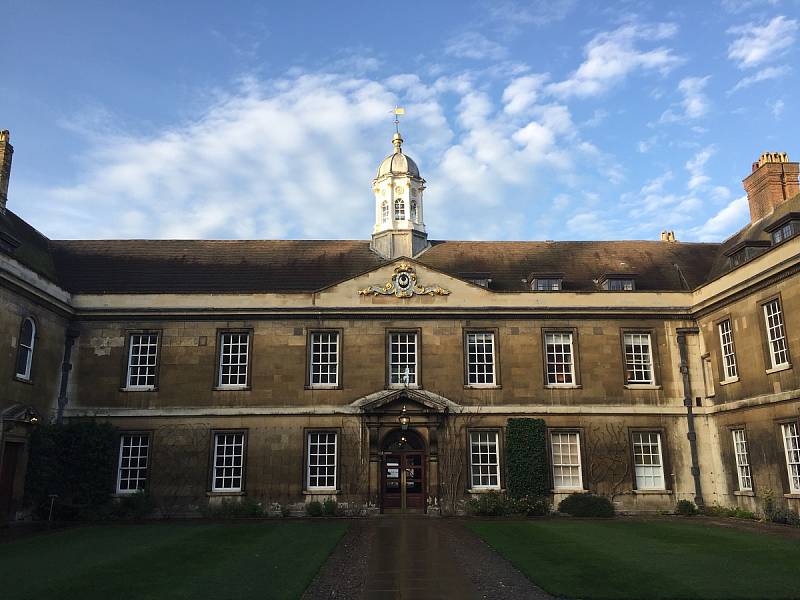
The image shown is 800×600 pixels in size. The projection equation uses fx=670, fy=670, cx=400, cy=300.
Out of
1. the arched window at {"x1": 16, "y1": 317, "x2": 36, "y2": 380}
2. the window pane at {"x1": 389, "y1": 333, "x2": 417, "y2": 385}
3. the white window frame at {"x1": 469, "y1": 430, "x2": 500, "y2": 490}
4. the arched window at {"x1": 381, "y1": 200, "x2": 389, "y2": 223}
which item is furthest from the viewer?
the arched window at {"x1": 381, "y1": 200, "x2": 389, "y2": 223}

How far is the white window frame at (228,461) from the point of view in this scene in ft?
75.8

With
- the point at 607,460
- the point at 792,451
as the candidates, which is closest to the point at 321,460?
the point at 607,460

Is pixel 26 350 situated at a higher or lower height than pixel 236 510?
higher

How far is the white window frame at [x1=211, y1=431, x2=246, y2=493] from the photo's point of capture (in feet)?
75.8

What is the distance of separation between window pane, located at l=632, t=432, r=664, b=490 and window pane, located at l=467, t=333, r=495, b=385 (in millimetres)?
5543

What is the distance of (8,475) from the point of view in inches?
801

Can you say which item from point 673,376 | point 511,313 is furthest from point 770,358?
point 511,313

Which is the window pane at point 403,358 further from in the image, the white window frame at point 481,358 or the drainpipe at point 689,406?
the drainpipe at point 689,406

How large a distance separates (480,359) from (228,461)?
957cm

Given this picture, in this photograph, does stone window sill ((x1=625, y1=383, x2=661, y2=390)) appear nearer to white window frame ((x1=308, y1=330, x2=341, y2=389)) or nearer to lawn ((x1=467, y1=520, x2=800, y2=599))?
lawn ((x1=467, y1=520, x2=800, y2=599))

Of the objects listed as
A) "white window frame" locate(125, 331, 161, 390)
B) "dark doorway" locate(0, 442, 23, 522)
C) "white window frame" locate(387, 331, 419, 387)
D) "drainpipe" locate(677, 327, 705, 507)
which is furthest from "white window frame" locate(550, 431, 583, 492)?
"dark doorway" locate(0, 442, 23, 522)

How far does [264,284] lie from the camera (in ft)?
86.6

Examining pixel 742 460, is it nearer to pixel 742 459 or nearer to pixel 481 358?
pixel 742 459

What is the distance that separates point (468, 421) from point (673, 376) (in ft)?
25.0
